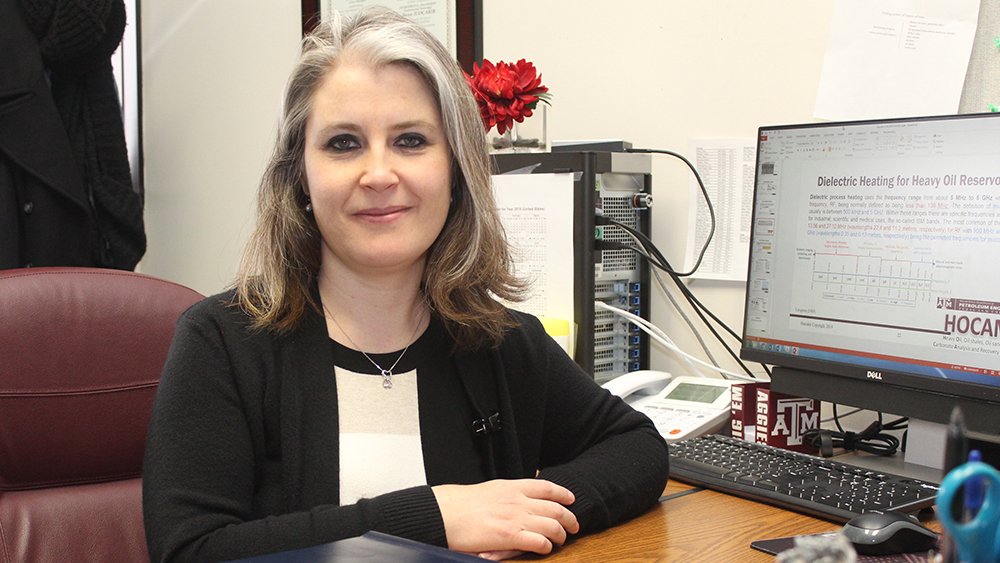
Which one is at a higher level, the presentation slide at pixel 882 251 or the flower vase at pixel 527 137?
the flower vase at pixel 527 137

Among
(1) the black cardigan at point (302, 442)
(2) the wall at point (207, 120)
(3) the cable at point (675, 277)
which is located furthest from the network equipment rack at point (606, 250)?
(2) the wall at point (207, 120)

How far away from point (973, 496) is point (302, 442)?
2.67 ft

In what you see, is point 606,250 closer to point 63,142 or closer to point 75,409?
point 75,409

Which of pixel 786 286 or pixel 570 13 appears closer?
pixel 786 286

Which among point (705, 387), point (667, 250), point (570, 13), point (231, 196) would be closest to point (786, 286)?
point (705, 387)

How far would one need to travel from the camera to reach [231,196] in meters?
2.64

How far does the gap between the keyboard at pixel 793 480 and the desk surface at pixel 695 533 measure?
0.02m

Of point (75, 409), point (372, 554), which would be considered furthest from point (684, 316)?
point (372, 554)

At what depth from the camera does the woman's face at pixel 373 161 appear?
105 cm

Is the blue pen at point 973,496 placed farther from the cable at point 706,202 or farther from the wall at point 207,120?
the wall at point 207,120

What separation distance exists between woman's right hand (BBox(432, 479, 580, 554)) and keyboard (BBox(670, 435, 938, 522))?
24 cm

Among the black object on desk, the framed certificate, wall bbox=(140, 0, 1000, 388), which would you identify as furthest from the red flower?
the black object on desk

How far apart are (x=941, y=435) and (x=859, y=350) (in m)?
0.15

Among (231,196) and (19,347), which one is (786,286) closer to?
(19,347)
